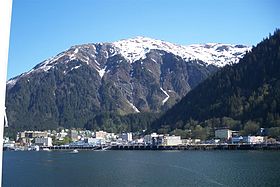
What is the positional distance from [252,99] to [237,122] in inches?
264

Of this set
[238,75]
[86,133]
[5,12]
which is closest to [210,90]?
[238,75]

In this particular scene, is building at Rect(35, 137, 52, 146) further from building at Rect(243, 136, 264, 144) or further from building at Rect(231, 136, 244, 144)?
building at Rect(243, 136, 264, 144)

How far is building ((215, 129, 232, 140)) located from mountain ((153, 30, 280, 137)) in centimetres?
354

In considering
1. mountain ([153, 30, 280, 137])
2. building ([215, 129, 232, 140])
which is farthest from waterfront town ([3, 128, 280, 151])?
mountain ([153, 30, 280, 137])

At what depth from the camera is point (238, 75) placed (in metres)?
116

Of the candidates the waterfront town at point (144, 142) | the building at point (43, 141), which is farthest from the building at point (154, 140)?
the building at point (43, 141)

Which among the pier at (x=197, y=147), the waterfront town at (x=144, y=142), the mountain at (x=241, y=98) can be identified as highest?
the mountain at (x=241, y=98)

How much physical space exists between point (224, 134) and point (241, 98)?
1269 centimetres

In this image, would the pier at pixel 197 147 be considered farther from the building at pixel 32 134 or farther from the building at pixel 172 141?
the building at pixel 32 134

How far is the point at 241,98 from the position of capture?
10506 centimetres

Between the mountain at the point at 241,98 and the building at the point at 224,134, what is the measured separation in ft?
11.6

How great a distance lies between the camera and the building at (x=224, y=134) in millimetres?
96887

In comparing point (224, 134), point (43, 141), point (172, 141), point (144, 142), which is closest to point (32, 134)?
point (43, 141)

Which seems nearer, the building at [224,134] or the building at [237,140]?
the building at [237,140]
